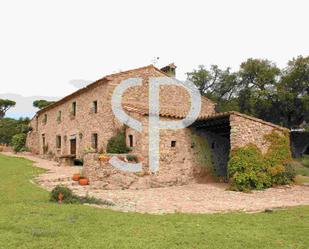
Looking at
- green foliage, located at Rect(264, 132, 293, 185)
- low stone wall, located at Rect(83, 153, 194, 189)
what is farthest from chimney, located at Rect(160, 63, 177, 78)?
green foliage, located at Rect(264, 132, 293, 185)

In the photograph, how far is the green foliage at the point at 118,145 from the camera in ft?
60.1

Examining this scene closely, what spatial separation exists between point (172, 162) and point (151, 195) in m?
4.11

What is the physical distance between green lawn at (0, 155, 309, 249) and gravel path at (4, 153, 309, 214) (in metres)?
1.24

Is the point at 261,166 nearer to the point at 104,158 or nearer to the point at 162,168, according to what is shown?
the point at 162,168

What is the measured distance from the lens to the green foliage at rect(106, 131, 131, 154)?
60.1ft

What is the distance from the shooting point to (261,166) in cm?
1631

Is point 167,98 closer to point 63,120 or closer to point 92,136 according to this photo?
point 92,136

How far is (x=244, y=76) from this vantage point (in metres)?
40.0

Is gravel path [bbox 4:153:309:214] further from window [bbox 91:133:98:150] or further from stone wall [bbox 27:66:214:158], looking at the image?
window [bbox 91:133:98:150]

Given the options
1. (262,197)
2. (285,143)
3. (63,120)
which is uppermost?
(63,120)

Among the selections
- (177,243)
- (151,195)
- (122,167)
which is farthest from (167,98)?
(177,243)

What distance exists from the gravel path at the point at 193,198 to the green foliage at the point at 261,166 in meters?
0.55

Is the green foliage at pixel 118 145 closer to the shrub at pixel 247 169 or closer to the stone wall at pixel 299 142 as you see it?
the shrub at pixel 247 169

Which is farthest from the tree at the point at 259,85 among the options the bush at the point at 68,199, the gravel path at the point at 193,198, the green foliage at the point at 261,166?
the bush at the point at 68,199
